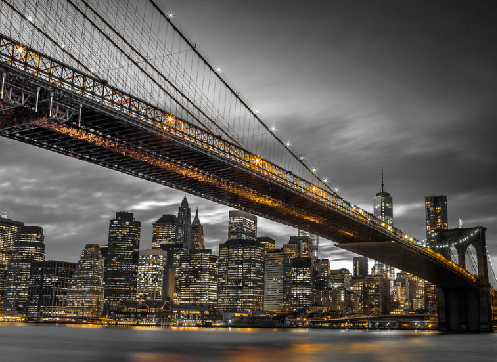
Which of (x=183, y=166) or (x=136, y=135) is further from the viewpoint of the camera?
(x=183, y=166)

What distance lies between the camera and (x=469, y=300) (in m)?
86.7

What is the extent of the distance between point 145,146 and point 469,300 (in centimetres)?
6714

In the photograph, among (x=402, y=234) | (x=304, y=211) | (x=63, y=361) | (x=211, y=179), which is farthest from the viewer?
(x=402, y=234)

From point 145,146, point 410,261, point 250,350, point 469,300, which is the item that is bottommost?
point 250,350

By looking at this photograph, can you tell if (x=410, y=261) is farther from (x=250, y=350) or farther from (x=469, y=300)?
(x=250, y=350)

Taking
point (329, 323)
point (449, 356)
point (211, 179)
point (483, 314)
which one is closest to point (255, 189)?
point (211, 179)

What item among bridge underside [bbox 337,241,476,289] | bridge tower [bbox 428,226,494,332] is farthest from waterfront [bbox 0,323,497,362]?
bridge tower [bbox 428,226,494,332]

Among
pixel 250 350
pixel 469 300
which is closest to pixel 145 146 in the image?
pixel 250 350

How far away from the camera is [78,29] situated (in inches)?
1380

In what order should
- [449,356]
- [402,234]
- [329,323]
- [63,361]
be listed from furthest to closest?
[329,323] < [402,234] < [449,356] < [63,361]

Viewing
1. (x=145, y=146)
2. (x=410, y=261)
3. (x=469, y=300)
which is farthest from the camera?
(x=469, y=300)

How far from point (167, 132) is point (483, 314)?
6710cm

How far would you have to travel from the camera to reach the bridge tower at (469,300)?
84.9 m

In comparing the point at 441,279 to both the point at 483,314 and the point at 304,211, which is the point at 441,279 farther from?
the point at 304,211
